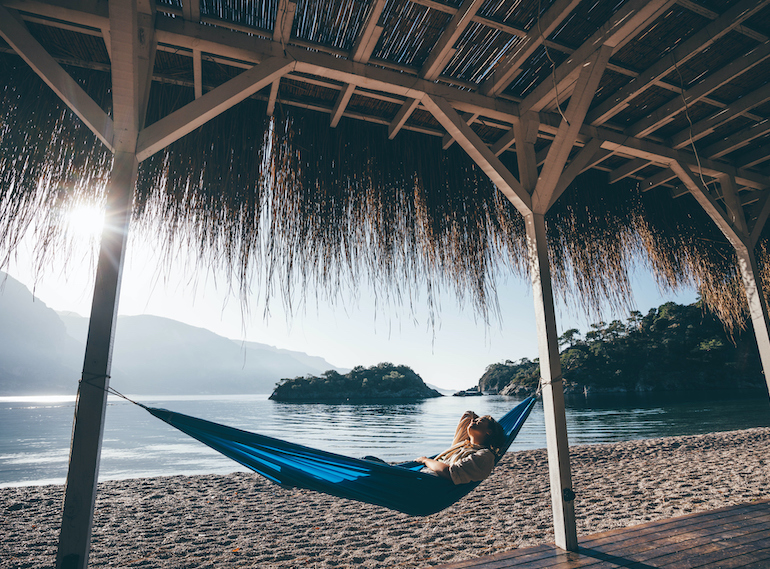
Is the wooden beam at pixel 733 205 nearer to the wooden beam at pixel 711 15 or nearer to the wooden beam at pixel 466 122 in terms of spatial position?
the wooden beam at pixel 711 15

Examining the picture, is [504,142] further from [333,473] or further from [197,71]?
[333,473]

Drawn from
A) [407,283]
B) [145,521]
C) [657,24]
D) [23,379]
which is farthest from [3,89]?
[23,379]

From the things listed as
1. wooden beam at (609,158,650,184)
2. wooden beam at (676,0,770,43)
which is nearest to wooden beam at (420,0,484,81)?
wooden beam at (676,0,770,43)

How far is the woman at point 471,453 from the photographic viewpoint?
4.87ft

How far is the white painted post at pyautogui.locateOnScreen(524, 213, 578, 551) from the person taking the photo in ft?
5.36

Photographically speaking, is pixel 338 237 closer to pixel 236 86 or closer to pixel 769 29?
pixel 236 86

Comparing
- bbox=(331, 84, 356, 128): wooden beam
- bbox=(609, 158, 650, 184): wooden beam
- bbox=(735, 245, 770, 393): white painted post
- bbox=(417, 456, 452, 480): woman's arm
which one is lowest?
bbox=(417, 456, 452, 480): woman's arm

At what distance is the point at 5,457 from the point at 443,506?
33.1ft

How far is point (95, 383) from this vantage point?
115cm

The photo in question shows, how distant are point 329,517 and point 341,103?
Result: 8.65ft

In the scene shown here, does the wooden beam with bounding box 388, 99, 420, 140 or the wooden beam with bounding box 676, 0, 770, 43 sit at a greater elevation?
the wooden beam with bounding box 676, 0, 770, 43

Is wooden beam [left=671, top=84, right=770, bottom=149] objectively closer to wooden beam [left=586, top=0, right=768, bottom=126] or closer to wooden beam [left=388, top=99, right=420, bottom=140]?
wooden beam [left=586, top=0, right=768, bottom=126]

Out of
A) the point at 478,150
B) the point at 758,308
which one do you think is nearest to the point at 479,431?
the point at 478,150

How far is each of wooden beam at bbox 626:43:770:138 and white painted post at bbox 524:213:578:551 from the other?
1.16 meters
